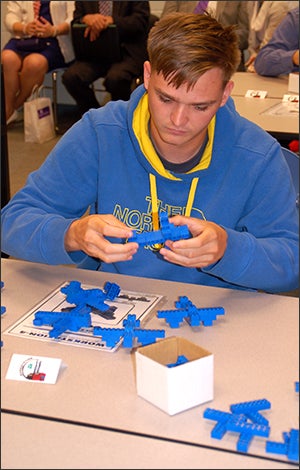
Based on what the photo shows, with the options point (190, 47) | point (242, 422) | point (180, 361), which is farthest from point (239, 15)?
point (242, 422)

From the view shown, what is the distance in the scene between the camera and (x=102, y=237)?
1.38m

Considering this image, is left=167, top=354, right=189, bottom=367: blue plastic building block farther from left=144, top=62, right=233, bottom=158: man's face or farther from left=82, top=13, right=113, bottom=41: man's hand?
left=82, top=13, right=113, bottom=41: man's hand

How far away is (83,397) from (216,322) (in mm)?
358

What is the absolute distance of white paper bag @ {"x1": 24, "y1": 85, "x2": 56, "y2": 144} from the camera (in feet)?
17.8

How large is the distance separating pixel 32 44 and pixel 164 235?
4.66m

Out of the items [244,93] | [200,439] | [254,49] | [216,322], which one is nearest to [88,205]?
[216,322]

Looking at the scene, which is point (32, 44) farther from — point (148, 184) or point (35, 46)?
point (148, 184)

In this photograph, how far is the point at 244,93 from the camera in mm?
3426

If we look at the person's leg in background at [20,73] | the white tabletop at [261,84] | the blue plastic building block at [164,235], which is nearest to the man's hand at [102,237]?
the blue plastic building block at [164,235]

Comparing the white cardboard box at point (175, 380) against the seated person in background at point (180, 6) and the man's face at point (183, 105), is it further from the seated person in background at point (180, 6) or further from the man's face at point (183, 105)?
the seated person in background at point (180, 6)

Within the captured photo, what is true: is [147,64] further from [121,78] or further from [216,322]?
[121,78]

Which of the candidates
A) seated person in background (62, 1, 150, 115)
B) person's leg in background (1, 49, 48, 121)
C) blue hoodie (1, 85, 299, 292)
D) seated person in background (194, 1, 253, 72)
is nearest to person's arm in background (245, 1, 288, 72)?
seated person in background (194, 1, 253, 72)

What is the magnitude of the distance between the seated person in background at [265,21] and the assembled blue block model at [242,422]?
12.0 ft

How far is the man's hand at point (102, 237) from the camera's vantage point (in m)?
1.32
